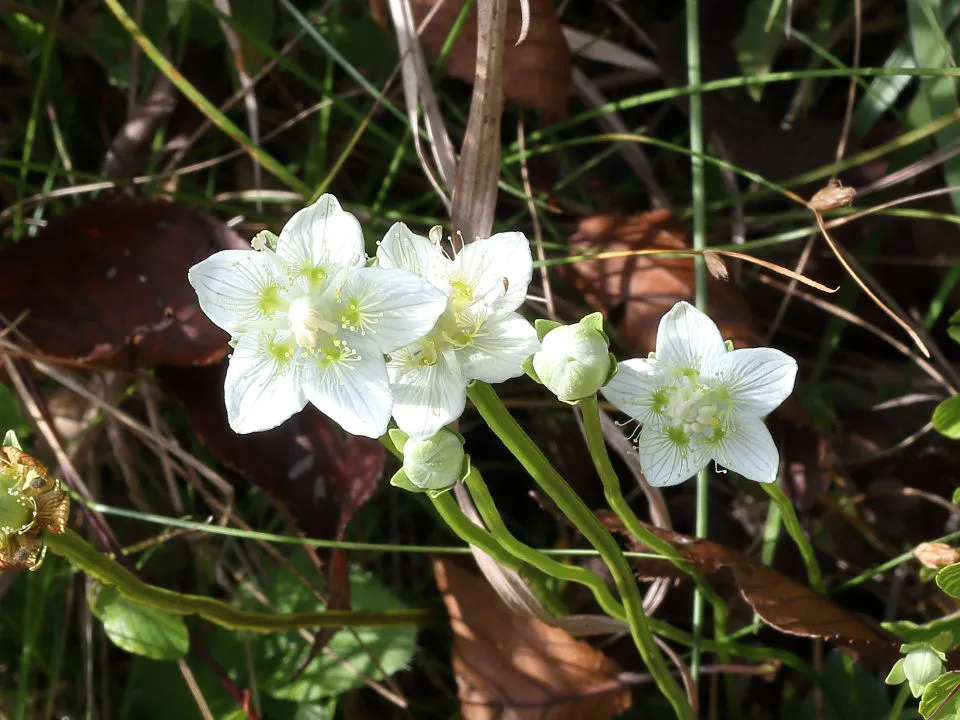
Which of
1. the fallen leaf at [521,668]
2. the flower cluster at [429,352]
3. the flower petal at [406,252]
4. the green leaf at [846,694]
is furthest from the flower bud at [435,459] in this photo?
the green leaf at [846,694]

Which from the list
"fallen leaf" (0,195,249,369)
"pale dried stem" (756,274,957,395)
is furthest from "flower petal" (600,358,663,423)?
"fallen leaf" (0,195,249,369)

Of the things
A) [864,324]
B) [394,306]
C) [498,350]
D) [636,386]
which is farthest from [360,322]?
[864,324]

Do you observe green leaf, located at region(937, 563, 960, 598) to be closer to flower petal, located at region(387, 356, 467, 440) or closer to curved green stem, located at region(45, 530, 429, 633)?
flower petal, located at region(387, 356, 467, 440)

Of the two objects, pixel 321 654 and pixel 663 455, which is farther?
pixel 321 654

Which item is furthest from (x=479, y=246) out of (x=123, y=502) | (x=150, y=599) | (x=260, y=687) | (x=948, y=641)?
(x=123, y=502)

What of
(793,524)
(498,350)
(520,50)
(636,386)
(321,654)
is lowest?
(321,654)

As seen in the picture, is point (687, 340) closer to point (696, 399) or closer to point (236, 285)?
point (696, 399)

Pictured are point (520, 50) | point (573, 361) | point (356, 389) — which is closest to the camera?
point (573, 361)
